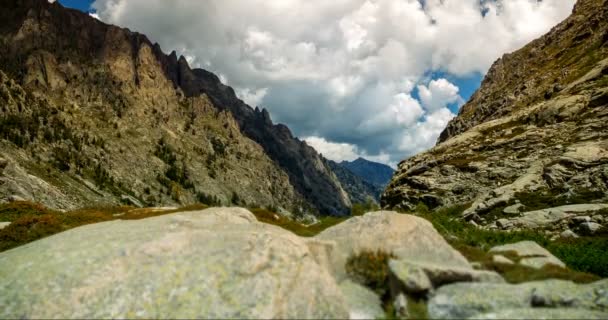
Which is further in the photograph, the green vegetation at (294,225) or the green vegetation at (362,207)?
the green vegetation at (362,207)

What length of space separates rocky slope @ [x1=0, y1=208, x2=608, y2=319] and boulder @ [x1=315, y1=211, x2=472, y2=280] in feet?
0.27

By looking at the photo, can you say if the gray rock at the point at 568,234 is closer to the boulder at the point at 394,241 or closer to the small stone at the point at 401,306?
the boulder at the point at 394,241

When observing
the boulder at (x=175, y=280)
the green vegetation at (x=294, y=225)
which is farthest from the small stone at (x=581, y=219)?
the boulder at (x=175, y=280)

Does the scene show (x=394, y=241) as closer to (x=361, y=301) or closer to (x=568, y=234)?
(x=361, y=301)

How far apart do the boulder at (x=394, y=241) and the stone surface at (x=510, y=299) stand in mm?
2002

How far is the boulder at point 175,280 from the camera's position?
13555 mm

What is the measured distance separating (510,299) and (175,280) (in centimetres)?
1125

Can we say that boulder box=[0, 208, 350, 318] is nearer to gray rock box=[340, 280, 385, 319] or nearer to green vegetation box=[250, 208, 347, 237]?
gray rock box=[340, 280, 385, 319]

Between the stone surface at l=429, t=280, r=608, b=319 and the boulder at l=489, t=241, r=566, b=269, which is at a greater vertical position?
the boulder at l=489, t=241, r=566, b=269

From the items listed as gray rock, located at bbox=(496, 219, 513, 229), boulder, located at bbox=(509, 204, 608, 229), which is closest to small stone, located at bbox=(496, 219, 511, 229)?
gray rock, located at bbox=(496, 219, 513, 229)

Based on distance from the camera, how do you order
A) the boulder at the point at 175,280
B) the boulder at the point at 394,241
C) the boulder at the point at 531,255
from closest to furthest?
the boulder at the point at 175,280 < the boulder at the point at 394,241 < the boulder at the point at 531,255

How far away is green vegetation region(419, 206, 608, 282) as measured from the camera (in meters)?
16.9

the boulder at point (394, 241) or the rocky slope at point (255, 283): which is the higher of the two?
the boulder at point (394, 241)

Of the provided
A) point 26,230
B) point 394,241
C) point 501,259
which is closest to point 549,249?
point 501,259
